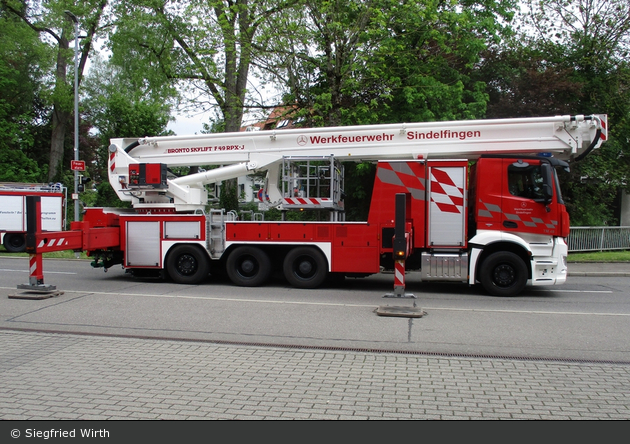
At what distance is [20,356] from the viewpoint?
20.7 feet

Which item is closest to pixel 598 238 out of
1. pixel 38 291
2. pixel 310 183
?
pixel 310 183

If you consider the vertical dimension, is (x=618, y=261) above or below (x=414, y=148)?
below

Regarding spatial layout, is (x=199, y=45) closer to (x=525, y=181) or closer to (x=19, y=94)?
(x=525, y=181)

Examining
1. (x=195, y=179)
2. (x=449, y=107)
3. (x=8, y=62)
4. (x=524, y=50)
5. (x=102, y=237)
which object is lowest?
(x=102, y=237)

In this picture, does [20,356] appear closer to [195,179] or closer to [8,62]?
[195,179]

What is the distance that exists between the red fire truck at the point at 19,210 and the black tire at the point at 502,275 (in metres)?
20.1

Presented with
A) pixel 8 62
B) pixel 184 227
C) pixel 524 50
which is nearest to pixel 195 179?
pixel 184 227

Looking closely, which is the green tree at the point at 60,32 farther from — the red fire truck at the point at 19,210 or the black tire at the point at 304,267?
the black tire at the point at 304,267

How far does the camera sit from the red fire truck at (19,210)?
22.9 metres

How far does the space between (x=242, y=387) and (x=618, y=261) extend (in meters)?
16.7

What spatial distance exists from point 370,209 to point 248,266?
324 cm

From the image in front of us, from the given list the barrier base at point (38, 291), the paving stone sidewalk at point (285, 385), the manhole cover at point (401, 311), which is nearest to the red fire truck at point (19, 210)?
the barrier base at point (38, 291)

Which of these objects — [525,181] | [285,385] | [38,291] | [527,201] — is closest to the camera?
[285,385]

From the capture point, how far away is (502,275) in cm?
1109
